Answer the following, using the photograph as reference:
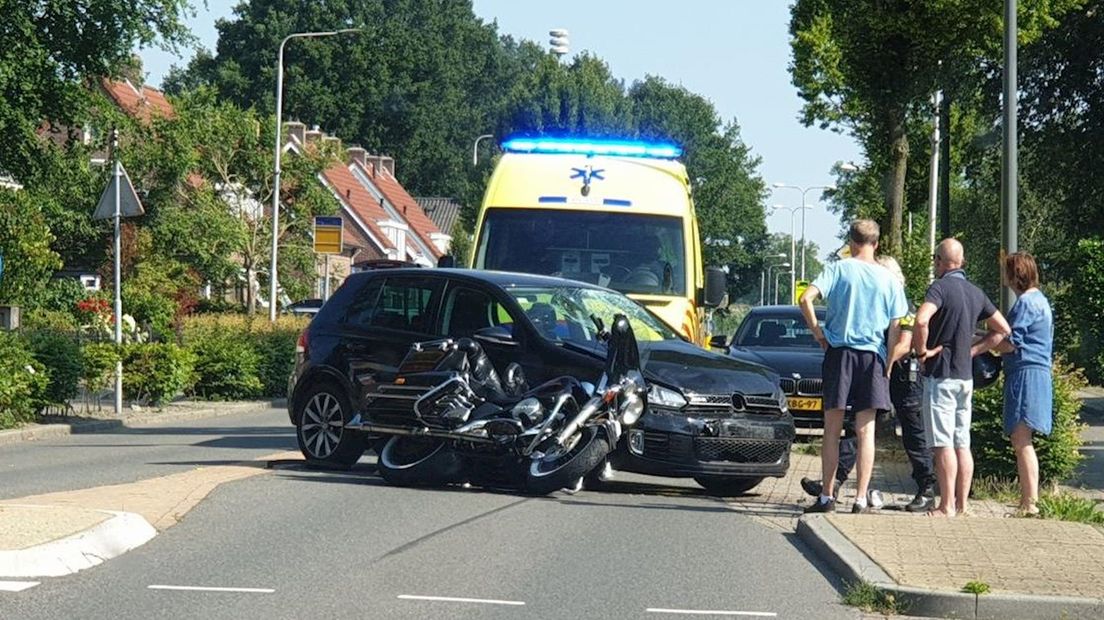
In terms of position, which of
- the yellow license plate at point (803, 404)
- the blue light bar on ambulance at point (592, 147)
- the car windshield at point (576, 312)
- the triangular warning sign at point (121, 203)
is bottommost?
the yellow license plate at point (803, 404)

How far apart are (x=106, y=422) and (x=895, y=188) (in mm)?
11219

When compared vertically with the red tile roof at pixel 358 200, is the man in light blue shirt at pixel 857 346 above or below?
below

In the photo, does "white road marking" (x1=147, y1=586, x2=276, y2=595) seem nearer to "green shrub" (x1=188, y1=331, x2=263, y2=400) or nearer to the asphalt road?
the asphalt road

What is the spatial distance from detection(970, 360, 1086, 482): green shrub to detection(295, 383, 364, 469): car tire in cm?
519

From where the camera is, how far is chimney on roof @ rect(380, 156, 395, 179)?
91062 mm

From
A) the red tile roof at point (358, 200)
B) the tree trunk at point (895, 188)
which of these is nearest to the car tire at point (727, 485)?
the tree trunk at point (895, 188)

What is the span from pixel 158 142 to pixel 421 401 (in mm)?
37183

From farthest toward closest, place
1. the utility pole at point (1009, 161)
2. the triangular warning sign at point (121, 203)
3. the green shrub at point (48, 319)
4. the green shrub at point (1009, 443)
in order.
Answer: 1. the green shrub at point (48, 319)
2. the triangular warning sign at point (121, 203)
3. the utility pole at point (1009, 161)
4. the green shrub at point (1009, 443)

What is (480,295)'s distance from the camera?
1459 cm

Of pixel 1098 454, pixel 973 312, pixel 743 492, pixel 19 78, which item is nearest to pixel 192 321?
pixel 19 78

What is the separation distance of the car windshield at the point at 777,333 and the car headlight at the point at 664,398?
8.27m

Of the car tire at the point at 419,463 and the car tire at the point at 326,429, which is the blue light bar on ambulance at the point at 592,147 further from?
the car tire at the point at 419,463

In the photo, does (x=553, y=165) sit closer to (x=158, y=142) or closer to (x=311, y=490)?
(x=311, y=490)

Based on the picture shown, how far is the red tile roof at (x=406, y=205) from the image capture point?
293 ft
